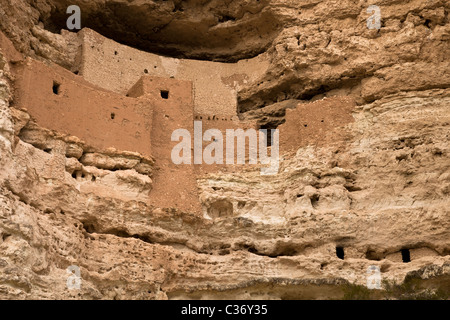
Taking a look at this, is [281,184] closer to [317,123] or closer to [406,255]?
[317,123]

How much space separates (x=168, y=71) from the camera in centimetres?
2228

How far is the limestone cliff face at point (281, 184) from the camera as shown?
1595cm

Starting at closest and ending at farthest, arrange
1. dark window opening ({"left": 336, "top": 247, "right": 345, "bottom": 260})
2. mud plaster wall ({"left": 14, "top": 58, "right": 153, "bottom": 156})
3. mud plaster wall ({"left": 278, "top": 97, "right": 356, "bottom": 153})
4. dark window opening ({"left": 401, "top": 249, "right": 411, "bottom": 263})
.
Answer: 1. dark window opening ({"left": 401, "top": 249, "right": 411, "bottom": 263})
2. mud plaster wall ({"left": 14, "top": 58, "right": 153, "bottom": 156})
3. dark window opening ({"left": 336, "top": 247, "right": 345, "bottom": 260})
4. mud plaster wall ({"left": 278, "top": 97, "right": 356, "bottom": 153})

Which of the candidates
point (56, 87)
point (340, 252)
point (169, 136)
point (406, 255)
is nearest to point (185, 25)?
point (169, 136)

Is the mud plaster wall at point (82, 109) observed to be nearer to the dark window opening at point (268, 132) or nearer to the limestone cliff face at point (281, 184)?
the limestone cliff face at point (281, 184)

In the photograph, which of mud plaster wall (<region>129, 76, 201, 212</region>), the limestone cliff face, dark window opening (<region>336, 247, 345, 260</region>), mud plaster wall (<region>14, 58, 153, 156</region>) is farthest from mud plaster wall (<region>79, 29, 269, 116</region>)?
dark window opening (<region>336, 247, 345, 260</region>)

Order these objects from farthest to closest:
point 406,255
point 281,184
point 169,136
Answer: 1. point 169,136
2. point 281,184
3. point 406,255

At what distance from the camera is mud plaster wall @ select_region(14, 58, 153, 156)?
17609 mm

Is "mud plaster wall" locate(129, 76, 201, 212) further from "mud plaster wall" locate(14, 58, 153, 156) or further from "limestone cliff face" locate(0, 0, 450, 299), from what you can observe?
"mud plaster wall" locate(14, 58, 153, 156)

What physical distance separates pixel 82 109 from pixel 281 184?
456 cm

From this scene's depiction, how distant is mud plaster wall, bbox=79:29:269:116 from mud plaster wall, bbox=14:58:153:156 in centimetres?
142

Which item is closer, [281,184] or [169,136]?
[281,184]

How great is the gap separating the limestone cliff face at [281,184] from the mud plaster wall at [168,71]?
39 centimetres

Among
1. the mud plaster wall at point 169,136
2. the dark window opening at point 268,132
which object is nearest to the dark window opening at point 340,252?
the mud plaster wall at point 169,136
